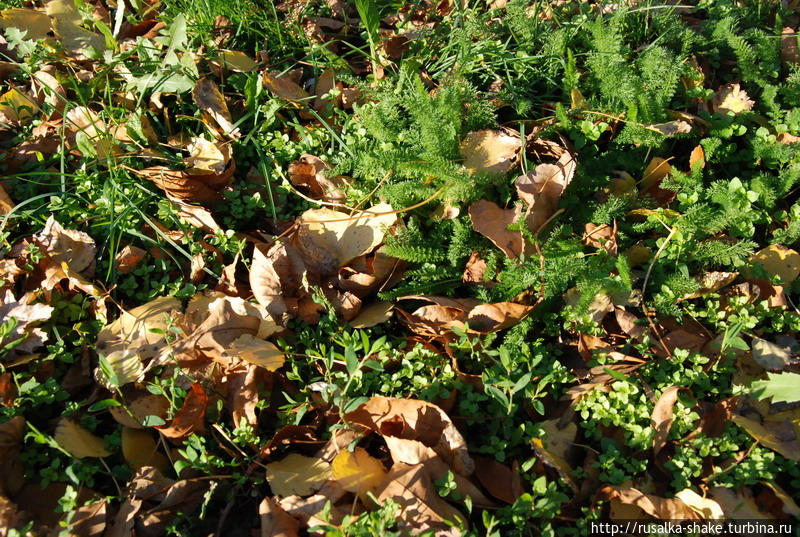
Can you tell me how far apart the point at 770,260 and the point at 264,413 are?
6.52 feet

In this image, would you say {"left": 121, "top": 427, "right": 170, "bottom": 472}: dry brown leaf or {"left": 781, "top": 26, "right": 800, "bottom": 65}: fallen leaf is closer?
{"left": 121, "top": 427, "right": 170, "bottom": 472}: dry brown leaf

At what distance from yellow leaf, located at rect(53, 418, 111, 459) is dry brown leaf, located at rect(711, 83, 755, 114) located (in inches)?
111

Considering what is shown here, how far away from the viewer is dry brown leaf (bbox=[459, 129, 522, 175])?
2551 millimetres

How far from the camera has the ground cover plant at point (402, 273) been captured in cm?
198

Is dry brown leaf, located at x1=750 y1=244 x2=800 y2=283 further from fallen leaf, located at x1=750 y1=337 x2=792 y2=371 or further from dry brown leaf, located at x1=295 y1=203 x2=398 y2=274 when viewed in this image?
dry brown leaf, located at x1=295 y1=203 x2=398 y2=274

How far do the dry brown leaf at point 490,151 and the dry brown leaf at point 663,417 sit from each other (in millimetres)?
1016

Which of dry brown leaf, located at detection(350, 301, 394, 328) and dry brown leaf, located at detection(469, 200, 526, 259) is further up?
dry brown leaf, located at detection(469, 200, 526, 259)

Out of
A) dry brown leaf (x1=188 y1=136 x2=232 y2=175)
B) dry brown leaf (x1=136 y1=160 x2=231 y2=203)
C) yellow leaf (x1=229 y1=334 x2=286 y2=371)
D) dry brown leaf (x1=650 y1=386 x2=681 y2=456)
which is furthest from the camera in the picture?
dry brown leaf (x1=188 y1=136 x2=232 y2=175)

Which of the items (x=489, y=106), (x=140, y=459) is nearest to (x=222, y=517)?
(x=140, y=459)

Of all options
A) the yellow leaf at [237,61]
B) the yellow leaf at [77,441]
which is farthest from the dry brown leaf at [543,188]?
the yellow leaf at [77,441]

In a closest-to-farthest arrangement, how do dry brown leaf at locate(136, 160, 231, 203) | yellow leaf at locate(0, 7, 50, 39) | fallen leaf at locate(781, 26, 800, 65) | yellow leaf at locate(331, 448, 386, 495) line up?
yellow leaf at locate(331, 448, 386, 495) → dry brown leaf at locate(136, 160, 231, 203) → fallen leaf at locate(781, 26, 800, 65) → yellow leaf at locate(0, 7, 50, 39)

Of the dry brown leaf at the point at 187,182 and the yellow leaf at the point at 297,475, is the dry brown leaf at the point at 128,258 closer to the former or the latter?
the dry brown leaf at the point at 187,182

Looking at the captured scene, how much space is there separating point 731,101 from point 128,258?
8.79 ft

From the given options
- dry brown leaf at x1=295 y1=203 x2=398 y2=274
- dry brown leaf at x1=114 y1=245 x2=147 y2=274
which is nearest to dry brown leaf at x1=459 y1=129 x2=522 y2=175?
dry brown leaf at x1=295 y1=203 x2=398 y2=274
